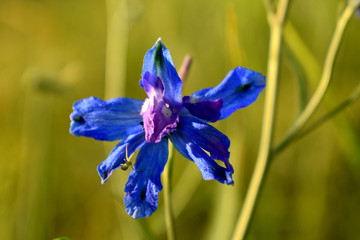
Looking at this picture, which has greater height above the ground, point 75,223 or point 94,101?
point 94,101

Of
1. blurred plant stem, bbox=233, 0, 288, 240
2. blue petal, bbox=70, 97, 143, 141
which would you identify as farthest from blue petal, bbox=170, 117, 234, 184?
blurred plant stem, bbox=233, 0, 288, 240

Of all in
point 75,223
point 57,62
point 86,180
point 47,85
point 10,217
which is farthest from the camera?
point 57,62

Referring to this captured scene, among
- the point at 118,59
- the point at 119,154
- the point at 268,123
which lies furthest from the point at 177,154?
the point at 119,154

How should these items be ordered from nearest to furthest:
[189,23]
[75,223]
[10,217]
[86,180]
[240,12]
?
[10,217] < [75,223] < [86,180] < [240,12] < [189,23]

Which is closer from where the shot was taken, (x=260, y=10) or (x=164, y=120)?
(x=164, y=120)

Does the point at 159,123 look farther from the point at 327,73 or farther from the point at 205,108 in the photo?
the point at 327,73

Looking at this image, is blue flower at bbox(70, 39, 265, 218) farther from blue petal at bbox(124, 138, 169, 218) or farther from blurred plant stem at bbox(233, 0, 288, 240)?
blurred plant stem at bbox(233, 0, 288, 240)

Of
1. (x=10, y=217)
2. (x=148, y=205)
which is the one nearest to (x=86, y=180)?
(x=10, y=217)

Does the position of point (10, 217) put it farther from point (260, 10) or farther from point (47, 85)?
point (260, 10)
